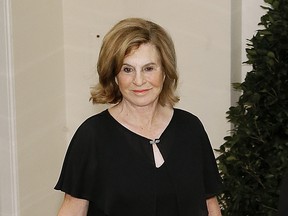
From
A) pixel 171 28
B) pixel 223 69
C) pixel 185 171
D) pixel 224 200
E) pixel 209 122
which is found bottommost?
pixel 224 200

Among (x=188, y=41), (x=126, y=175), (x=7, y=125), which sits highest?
(x=188, y=41)

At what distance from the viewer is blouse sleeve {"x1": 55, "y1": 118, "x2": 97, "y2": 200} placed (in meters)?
2.10

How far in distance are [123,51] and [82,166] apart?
0.42 meters

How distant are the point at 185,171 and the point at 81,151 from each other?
37 centimetres

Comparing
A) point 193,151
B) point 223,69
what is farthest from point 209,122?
point 193,151

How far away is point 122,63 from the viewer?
6.77 ft

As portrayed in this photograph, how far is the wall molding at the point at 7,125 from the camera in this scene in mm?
3453

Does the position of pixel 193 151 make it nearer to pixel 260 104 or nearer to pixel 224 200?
pixel 260 104

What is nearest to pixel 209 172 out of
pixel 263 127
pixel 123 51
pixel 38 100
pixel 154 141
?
pixel 154 141

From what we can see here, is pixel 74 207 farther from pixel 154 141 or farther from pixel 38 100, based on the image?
pixel 38 100

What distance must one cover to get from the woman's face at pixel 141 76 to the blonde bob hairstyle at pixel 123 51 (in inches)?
0.7

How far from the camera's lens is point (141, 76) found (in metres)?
2.06

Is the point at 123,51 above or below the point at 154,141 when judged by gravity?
above

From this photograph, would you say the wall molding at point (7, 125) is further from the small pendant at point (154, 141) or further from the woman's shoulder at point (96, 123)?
the small pendant at point (154, 141)
